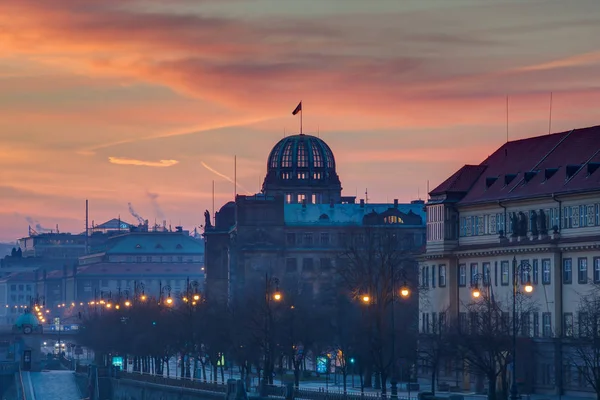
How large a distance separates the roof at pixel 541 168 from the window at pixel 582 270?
492cm

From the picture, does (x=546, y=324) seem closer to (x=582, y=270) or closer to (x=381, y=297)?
(x=582, y=270)

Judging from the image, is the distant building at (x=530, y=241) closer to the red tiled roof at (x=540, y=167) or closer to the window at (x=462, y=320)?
the red tiled roof at (x=540, y=167)

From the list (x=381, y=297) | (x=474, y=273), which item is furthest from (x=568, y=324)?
(x=474, y=273)

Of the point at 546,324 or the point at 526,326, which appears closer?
the point at 546,324

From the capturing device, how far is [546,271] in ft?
463

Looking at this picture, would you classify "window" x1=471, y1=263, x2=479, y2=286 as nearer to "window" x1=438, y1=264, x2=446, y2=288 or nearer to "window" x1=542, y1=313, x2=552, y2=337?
"window" x1=438, y1=264, x2=446, y2=288

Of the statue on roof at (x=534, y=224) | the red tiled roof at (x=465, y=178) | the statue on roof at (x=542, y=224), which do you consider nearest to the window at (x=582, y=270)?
the statue on roof at (x=542, y=224)

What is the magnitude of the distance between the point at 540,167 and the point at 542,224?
7378 millimetres

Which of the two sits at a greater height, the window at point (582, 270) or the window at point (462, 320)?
the window at point (582, 270)

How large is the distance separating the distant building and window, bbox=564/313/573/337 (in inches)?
5.3

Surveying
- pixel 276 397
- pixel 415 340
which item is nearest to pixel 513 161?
pixel 415 340

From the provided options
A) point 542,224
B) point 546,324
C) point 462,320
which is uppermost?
point 542,224

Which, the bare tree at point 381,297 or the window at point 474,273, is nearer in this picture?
the bare tree at point 381,297

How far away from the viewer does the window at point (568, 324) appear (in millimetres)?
133250
